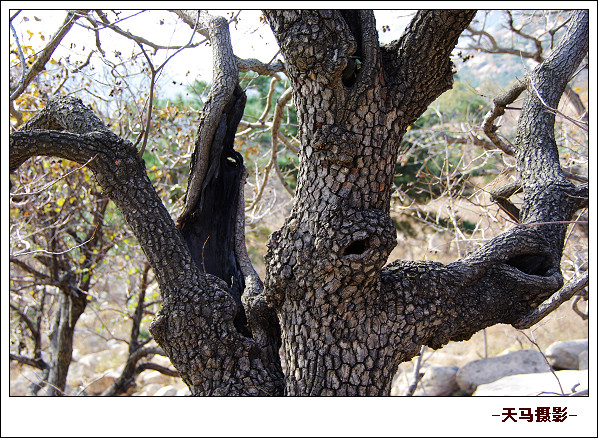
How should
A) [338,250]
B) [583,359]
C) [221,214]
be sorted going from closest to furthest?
[338,250]
[221,214]
[583,359]

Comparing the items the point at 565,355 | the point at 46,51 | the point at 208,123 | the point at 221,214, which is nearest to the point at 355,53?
the point at 208,123

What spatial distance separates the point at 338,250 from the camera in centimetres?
163

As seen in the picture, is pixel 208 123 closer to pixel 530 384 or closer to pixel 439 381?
pixel 530 384

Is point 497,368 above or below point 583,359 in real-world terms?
below

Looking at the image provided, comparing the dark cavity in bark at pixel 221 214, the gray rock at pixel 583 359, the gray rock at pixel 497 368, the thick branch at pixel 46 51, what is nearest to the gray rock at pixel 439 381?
the gray rock at pixel 497 368

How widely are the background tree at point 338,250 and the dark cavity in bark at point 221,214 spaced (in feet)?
0.65

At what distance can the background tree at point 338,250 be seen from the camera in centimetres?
165

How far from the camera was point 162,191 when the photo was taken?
446 centimetres

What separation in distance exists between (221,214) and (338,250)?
0.83 m

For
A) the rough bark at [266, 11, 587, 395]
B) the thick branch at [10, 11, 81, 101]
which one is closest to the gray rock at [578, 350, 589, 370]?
the rough bark at [266, 11, 587, 395]

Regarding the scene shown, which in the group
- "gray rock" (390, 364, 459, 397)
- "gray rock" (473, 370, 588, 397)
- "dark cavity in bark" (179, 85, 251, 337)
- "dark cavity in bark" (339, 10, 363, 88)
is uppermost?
"dark cavity in bark" (339, 10, 363, 88)

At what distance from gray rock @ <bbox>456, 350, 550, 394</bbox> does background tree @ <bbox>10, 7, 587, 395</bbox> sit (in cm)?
394

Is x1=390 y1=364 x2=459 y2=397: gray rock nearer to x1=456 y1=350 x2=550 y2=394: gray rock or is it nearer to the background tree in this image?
x1=456 y1=350 x2=550 y2=394: gray rock

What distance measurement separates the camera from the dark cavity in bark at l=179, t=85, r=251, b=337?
2188 mm
